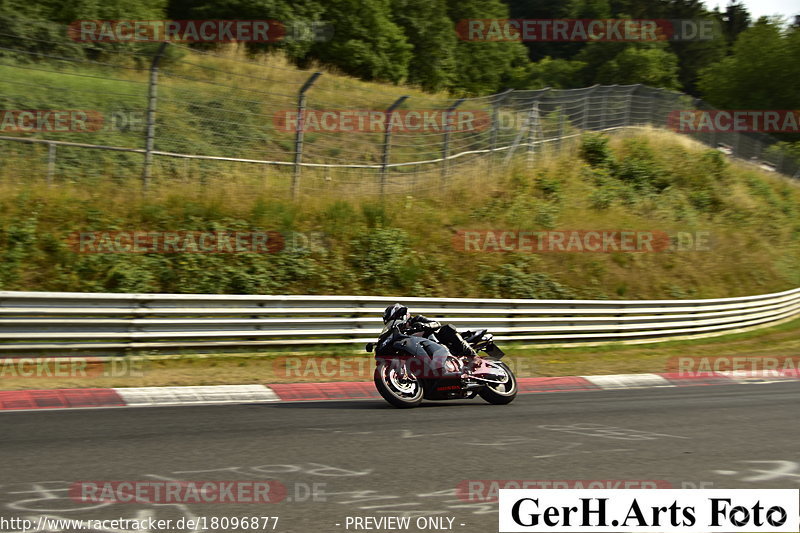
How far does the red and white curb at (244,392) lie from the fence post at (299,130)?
611 cm

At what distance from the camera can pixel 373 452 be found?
7379mm

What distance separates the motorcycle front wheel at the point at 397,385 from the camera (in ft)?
31.3

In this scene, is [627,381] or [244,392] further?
[627,381]

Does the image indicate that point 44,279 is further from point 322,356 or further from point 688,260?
point 688,260

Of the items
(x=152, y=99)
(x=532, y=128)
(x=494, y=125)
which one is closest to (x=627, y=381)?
(x=152, y=99)

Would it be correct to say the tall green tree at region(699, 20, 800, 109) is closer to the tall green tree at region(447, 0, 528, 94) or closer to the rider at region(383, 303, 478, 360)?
the tall green tree at region(447, 0, 528, 94)

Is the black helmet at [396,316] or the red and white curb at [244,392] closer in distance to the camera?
the red and white curb at [244,392]

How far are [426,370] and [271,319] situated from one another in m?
4.66

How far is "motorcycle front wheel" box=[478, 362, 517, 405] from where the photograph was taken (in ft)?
33.8

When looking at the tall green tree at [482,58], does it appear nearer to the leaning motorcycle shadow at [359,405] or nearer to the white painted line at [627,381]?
the white painted line at [627,381]

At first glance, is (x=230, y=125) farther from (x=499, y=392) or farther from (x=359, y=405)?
(x=499, y=392)

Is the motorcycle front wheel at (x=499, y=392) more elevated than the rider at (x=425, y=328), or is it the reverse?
the rider at (x=425, y=328)

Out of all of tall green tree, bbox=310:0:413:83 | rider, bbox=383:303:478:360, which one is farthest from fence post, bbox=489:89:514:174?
tall green tree, bbox=310:0:413:83

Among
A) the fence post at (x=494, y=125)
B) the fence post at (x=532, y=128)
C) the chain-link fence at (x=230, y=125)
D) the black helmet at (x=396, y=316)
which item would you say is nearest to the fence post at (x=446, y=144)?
the chain-link fence at (x=230, y=125)
